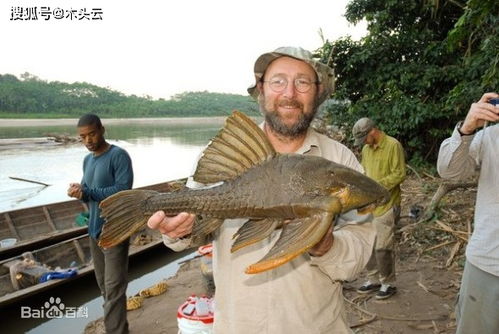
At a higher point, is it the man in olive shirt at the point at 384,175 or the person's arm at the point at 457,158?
the person's arm at the point at 457,158

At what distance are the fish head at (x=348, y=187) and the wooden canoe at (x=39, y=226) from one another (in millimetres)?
6960

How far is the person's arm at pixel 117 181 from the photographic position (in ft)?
12.9

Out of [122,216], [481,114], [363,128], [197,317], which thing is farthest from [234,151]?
[363,128]

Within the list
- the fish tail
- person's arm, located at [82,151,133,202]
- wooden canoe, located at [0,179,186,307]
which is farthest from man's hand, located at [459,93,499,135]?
wooden canoe, located at [0,179,186,307]

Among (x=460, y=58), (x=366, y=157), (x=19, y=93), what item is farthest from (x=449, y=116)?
(x=19, y=93)

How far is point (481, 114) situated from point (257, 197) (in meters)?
1.52

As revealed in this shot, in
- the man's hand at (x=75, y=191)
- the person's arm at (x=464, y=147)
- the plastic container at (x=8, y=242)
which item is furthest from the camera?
the plastic container at (x=8, y=242)

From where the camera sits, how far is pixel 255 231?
57.3 inches

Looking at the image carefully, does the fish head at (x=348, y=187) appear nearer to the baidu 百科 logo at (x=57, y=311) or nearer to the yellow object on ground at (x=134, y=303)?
the yellow object on ground at (x=134, y=303)

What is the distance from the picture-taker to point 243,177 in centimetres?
156

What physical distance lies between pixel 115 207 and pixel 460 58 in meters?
10.6

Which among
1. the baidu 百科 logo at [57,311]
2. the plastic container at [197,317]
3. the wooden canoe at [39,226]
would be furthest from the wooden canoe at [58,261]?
the plastic container at [197,317]

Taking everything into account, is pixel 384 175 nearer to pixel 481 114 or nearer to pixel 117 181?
pixel 481 114

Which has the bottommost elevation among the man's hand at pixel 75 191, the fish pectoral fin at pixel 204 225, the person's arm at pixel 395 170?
the man's hand at pixel 75 191
